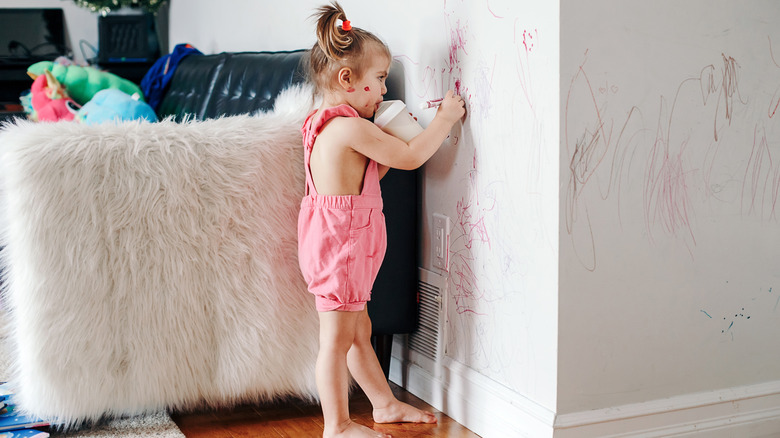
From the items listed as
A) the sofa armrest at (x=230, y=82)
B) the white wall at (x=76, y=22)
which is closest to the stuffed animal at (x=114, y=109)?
the sofa armrest at (x=230, y=82)

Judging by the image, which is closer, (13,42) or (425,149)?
(425,149)

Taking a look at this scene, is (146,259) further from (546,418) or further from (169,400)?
(546,418)

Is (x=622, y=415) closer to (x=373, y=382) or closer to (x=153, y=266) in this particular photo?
(x=373, y=382)

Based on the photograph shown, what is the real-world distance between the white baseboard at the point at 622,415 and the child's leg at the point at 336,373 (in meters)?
0.21

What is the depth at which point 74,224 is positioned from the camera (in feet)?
4.58

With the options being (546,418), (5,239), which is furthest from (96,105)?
(546,418)

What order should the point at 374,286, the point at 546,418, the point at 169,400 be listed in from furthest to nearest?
the point at 374,286
the point at 169,400
the point at 546,418

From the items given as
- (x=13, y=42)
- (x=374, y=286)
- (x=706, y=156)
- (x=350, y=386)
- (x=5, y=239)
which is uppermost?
(x=13, y=42)

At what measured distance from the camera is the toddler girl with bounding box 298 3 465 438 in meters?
1.42

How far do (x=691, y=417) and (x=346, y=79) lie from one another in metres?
0.92

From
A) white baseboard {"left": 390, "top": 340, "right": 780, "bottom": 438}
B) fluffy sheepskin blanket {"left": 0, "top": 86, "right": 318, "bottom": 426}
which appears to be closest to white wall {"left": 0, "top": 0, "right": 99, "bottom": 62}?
fluffy sheepskin blanket {"left": 0, "top": 86, "right": 318, "bottom": 426}

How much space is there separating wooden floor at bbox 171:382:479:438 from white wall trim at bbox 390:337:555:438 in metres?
0.03

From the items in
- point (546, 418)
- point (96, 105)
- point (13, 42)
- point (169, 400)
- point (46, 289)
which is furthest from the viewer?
point (13, 42)

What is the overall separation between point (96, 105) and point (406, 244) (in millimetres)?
1612
